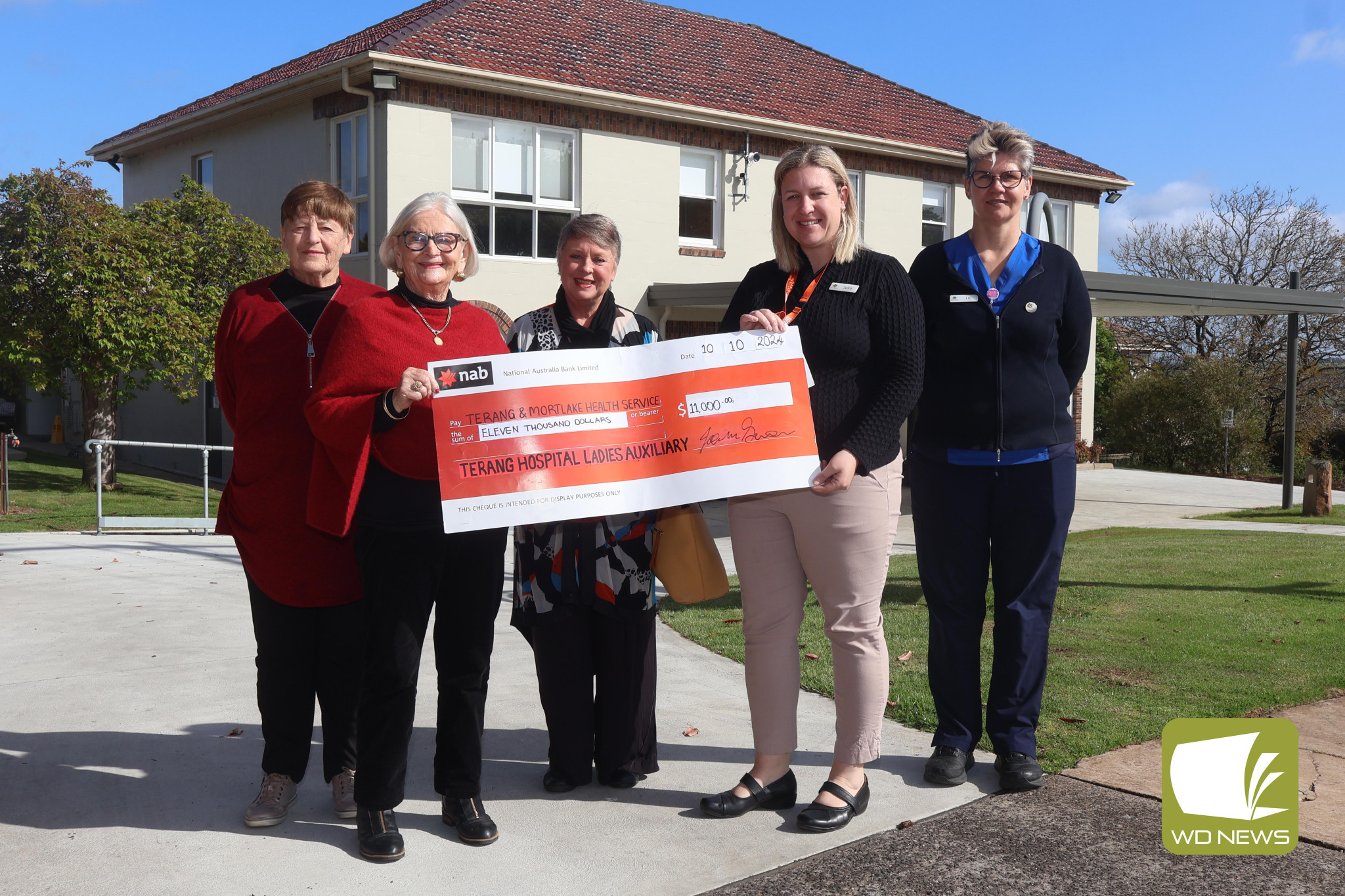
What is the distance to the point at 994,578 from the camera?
12.9 feet

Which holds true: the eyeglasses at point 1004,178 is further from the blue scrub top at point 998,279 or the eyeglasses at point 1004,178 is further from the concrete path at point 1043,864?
the concrete path at point 1043,864

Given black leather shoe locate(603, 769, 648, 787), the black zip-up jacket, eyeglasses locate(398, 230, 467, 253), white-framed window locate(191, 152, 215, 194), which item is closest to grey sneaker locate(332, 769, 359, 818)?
black leather shoe locate(603, 769, 648, 787)

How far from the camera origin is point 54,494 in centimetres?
1469

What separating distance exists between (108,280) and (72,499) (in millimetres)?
3037

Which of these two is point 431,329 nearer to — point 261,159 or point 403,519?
point 403,519

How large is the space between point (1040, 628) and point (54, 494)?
14739 millimetres

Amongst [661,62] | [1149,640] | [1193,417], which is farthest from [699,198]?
[1193,417]

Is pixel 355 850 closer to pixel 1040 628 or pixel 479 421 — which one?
pixel 479 421

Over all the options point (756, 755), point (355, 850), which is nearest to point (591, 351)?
point (756, 755)

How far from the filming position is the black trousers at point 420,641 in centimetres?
324

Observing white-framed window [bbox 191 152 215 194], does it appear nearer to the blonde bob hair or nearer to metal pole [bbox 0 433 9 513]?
metal pole [bbox 0 433 9 513]

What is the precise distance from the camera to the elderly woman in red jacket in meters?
3.50

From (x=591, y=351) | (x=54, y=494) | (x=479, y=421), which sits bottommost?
(x=54, y=494)

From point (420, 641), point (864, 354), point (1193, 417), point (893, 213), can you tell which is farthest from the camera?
point (1193, 417)
